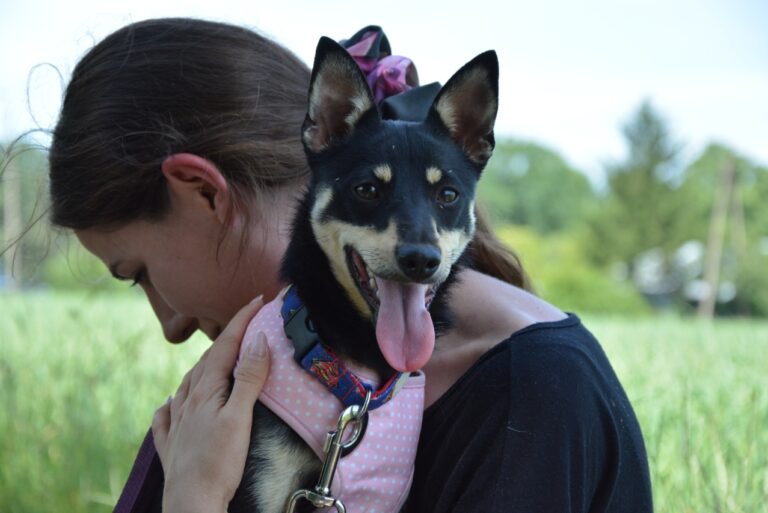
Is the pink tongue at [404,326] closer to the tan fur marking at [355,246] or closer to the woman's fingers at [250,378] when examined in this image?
the tan fur marking at [355,246]

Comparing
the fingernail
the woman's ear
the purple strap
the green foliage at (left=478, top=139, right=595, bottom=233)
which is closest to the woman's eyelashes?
the woman's ear

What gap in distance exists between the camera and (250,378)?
6.47 ft

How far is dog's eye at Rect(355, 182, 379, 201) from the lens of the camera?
1943 millimetres

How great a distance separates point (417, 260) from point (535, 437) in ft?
1.52

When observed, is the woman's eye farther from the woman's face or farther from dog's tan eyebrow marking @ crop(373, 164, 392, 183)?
dog's tan eyebrow marking @ crop(373, 164, 392, 183)

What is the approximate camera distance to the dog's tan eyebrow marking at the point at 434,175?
1.97 m

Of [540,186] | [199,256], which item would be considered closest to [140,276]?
[199,256]

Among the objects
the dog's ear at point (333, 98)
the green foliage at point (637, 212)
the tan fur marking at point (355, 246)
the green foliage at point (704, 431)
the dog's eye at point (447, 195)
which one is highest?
the dog's ear at point (333, 98)

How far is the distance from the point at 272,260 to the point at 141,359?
3.01 m

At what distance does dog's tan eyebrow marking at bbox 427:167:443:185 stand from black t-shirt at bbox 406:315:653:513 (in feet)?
1.34

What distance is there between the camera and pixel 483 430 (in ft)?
6.26

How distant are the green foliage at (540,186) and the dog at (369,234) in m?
45.8

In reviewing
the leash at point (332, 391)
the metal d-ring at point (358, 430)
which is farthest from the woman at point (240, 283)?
the metal d-ring at point (358, 430)

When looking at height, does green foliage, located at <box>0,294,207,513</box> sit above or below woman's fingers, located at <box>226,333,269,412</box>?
below
